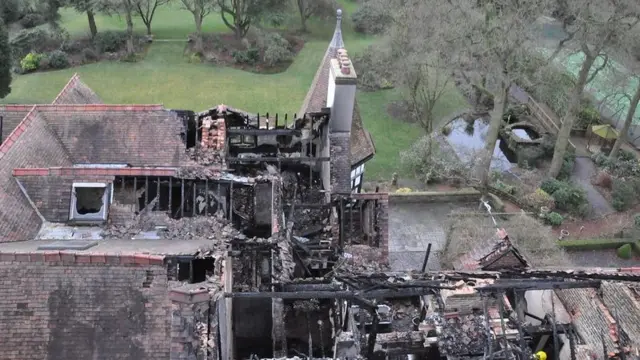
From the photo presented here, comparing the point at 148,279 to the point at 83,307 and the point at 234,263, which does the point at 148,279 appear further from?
the point at 234,263

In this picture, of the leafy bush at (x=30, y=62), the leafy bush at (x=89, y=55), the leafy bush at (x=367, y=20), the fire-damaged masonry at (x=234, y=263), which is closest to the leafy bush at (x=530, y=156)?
the leafy bush at (x=367, y=20)

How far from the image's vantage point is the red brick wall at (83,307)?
11.7 m

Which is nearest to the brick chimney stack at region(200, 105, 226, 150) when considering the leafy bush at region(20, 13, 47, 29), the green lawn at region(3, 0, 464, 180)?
the green lawn at region(3, 0, 464, 180)

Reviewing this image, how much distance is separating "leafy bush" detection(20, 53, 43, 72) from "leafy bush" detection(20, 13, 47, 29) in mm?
3718

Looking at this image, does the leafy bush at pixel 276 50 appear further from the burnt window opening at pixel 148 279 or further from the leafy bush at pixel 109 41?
the burnt window opening at pixel 148 279

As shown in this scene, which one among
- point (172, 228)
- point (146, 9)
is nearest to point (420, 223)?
point (172, 228)

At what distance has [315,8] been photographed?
51.0 m

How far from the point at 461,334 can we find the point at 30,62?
130 feet

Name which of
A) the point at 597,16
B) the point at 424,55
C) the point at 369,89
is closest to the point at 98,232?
the point at 424,55

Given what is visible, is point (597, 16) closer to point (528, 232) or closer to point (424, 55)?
point (424, 55)

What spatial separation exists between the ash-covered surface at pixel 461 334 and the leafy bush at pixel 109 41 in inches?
1563

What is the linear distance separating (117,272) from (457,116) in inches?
1331

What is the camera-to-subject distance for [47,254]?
12.4 metres

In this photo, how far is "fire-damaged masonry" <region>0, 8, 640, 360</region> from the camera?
1209 centimetres
